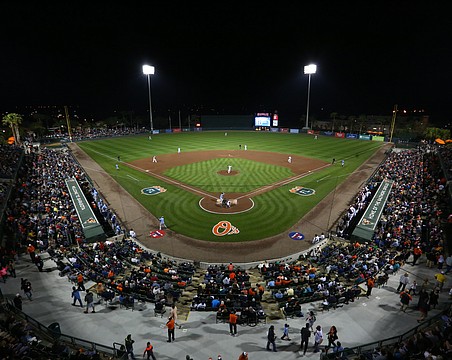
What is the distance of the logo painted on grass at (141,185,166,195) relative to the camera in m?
35.7

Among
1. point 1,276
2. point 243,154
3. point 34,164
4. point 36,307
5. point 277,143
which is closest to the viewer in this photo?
point 36,307

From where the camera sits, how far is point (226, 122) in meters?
118

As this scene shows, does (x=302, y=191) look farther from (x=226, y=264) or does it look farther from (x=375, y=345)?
(x=375, y=345)

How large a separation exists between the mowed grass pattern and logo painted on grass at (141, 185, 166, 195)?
390 centimetres

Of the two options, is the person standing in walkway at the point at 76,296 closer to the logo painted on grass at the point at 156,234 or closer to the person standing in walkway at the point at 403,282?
the logo painted on grass at the point at 156,234

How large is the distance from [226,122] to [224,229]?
96.2m

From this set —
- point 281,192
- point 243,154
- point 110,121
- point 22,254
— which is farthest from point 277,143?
point 110,121

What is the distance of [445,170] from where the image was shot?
114 ft

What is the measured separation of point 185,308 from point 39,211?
66.3 ft

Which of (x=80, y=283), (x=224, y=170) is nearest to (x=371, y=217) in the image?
(x=80, y=283)

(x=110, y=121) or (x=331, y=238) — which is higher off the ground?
(x=110, y=121)

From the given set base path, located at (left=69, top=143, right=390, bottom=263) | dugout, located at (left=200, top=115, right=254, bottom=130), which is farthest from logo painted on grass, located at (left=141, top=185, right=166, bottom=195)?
dugout, located at (left=200, top=115, right=254, bottom=130)

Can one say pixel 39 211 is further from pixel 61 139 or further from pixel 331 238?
pixel 61 139

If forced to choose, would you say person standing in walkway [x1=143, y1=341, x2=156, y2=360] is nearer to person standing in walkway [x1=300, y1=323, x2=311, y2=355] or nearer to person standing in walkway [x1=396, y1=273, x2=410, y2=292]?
person standing in walkway [x1=300, y1=323, x2=311, y2=355]
